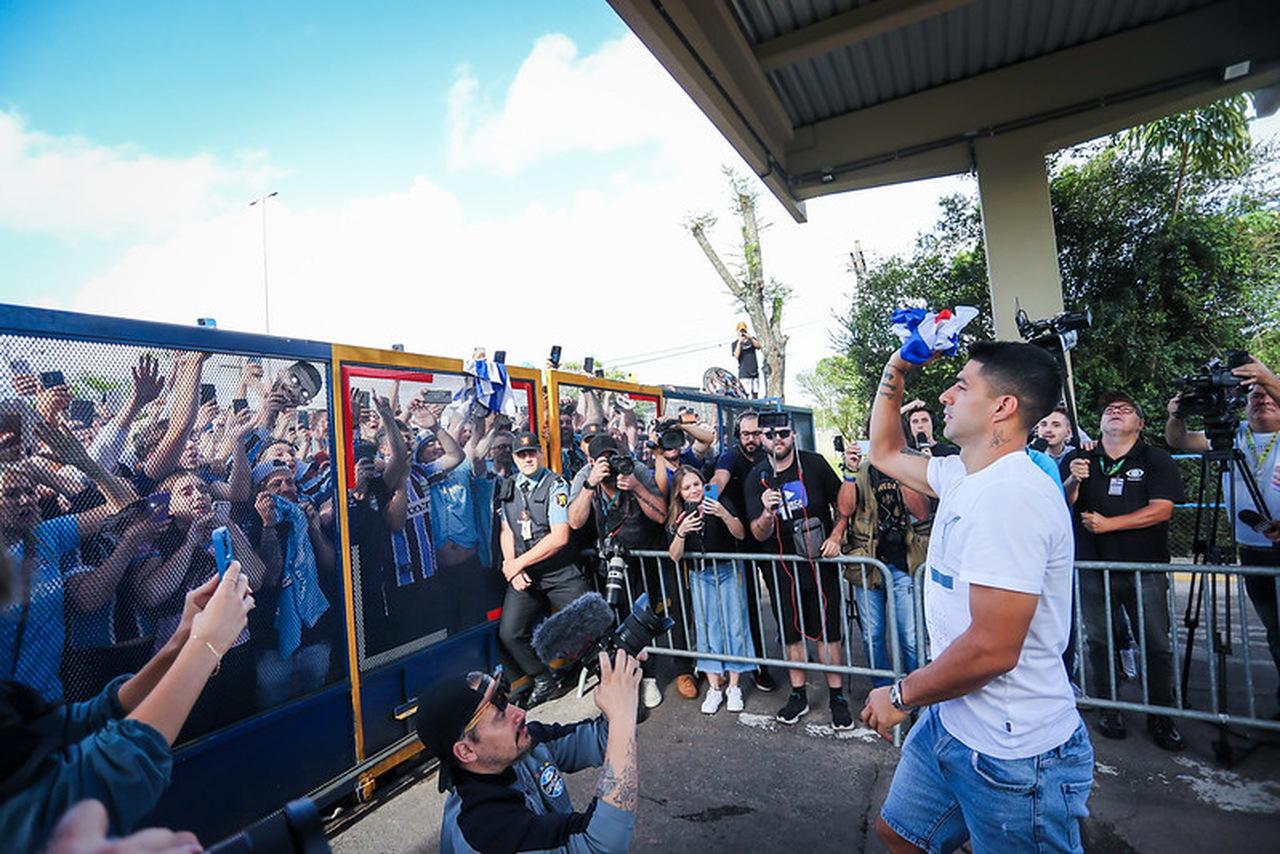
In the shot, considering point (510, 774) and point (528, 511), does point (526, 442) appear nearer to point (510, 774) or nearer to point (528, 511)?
point (528, 511)

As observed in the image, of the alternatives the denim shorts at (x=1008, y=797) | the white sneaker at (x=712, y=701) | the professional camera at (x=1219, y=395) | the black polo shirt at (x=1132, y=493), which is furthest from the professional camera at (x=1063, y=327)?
the white sneaker at (x=712, y=701)

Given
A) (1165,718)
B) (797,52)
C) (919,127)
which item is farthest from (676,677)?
(919,127)

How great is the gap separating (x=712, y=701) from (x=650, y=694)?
0.48 metres

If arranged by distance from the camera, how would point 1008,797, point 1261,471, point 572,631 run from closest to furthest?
point 1008,797
point 572,631
point 1261,471

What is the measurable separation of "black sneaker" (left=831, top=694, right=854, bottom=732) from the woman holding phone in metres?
0.66

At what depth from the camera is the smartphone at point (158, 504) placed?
260cm

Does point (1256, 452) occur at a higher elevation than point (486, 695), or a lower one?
higher

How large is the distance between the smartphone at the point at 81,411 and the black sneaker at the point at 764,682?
432 centimetres

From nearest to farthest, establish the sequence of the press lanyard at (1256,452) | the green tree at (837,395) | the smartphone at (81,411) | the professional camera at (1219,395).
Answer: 1. the smartphone at (81,411)
2. the professional camera at (1219,395)
3. the press lanyard at (1256,452)
4. the green tree at (837,395)

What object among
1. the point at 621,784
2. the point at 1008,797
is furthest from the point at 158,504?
the point at 1008,797

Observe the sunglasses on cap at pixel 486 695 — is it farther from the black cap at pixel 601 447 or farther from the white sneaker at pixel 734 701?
the white sneaker at pixel 734 701

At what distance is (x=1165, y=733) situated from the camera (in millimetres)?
3549

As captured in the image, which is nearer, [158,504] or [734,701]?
[158,504]

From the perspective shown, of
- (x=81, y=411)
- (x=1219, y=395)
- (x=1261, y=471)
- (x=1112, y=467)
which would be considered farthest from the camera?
(x=1112, y=467)
